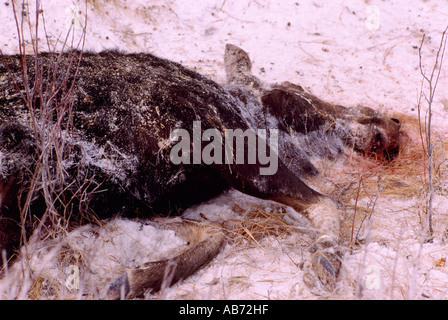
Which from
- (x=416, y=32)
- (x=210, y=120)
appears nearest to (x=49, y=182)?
(x=210, y=120)

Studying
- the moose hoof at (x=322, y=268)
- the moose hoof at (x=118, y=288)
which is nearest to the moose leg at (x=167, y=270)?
the moose hoof at (x=118, y=288)

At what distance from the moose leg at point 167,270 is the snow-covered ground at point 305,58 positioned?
6 cm

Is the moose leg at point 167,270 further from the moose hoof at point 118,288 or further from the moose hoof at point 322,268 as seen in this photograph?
the moose hoof at point 322,268

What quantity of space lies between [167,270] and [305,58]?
3.41 meters

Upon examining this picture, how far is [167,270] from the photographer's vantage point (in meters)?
1.92

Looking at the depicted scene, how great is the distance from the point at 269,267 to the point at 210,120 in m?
0.96

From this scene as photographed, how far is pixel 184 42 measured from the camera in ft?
15.3

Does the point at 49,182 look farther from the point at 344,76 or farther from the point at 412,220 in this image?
the point at 344,76

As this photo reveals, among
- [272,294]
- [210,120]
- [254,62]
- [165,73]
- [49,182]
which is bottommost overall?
[272,294]

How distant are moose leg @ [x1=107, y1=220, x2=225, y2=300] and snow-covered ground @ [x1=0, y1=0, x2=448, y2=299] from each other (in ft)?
0.20

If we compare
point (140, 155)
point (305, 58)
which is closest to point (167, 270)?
point (140, 155)

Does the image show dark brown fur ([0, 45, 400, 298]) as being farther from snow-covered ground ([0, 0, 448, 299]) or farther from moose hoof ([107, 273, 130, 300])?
snow-covered ground ([0, 0, 448, 299])

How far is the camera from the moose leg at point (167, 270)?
188cm

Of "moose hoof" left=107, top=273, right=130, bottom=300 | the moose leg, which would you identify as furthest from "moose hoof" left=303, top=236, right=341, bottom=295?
"moose hoof" left=107, top=273, right=130, bottom=300
